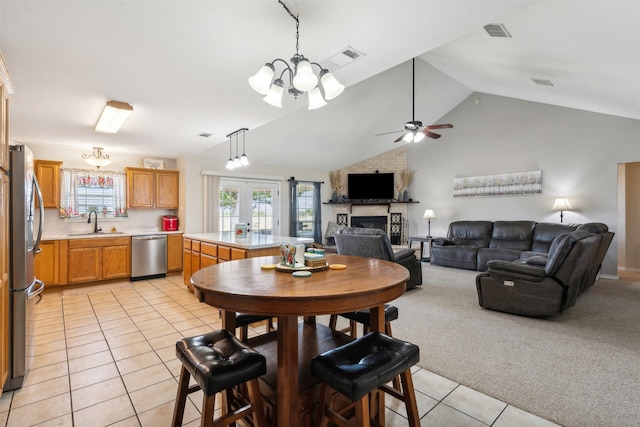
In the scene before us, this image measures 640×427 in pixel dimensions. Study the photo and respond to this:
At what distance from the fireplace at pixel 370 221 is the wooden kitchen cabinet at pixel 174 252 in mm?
4650

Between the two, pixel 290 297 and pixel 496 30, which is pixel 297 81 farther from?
pixel 496 30

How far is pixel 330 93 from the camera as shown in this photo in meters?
1.84

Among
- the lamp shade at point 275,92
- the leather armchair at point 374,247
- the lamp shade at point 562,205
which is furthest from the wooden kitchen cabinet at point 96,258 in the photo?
the lamp shade at point 562,205

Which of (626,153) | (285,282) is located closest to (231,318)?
(285,282)

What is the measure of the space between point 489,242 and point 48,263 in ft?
25.6

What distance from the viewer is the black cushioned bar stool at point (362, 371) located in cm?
120

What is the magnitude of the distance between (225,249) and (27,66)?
2285mm

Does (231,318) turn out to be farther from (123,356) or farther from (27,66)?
(27,66)

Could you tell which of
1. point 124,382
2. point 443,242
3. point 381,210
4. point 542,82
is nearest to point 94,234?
point 124,382

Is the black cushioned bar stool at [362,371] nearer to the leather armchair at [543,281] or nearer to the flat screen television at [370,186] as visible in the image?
the leather armchair at [543,281]

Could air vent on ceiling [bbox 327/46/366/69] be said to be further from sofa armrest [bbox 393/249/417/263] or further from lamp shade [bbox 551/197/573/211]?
lamp shade [bbox 551/197/573/211]

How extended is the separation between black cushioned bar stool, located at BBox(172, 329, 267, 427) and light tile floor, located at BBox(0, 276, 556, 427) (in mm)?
585

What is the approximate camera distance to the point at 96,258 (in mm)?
4797

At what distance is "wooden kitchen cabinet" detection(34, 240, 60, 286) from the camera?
171 inches
